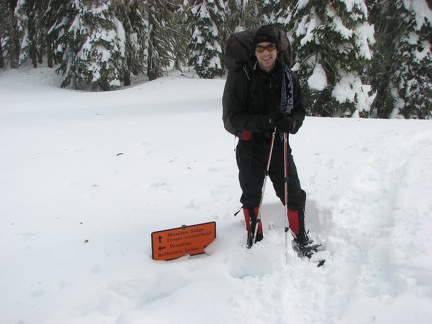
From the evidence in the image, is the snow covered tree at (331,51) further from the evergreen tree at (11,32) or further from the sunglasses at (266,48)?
the evergreen tree at (11,32)

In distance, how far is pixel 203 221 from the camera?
4191mm

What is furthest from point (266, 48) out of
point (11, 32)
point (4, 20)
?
point (4, 20)

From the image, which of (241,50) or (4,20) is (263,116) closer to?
(241,50)

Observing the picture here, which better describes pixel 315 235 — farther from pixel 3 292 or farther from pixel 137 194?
pixel 3 292

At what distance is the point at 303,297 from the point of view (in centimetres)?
282

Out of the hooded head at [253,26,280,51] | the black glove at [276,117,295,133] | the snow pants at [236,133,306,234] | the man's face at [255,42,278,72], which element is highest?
the hooded head at [253,26,280,51]

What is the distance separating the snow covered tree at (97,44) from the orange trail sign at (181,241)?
1467cm

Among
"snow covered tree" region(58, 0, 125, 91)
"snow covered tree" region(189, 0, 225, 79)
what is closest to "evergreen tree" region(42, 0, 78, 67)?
"snow covered tree" region(58, 0, 125, 91)

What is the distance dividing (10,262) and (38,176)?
2.49m

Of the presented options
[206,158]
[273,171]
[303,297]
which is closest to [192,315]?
[303,297]

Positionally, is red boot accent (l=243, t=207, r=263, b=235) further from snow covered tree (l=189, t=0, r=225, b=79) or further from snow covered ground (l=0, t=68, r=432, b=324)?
snow covered tree (l=189, t=0, r=225, b=79)

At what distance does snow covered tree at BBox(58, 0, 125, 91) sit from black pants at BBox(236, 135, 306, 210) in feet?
48.7

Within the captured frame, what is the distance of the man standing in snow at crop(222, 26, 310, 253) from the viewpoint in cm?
309

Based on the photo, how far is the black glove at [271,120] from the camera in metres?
3.08
